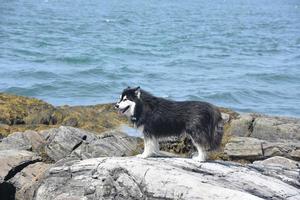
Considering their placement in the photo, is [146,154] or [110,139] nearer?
[146,154]

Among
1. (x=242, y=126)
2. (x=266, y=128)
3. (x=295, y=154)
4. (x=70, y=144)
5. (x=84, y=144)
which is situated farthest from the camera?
(x=242, y=126)

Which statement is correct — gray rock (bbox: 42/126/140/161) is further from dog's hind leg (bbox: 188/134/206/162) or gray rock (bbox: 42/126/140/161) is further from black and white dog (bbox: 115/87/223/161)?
dog's hind leg (bbox: 188/134/206/162)

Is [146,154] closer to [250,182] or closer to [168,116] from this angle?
[168,116]

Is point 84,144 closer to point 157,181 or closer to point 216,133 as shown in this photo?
point 216,133

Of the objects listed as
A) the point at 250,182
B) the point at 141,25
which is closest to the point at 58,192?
the point at 250,182

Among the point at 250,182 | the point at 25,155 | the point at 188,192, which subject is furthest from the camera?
the point at 25,155

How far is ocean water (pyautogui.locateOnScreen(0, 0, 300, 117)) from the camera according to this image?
1080 inches

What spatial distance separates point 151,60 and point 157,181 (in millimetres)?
29247

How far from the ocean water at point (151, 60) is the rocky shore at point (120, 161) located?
23.3 feet

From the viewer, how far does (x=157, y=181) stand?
9734mm

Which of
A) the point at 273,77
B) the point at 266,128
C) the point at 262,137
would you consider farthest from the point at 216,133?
the point at 273,77

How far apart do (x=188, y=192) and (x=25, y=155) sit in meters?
4.64

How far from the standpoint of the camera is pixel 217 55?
4147 centimetres

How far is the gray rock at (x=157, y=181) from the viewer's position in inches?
376
